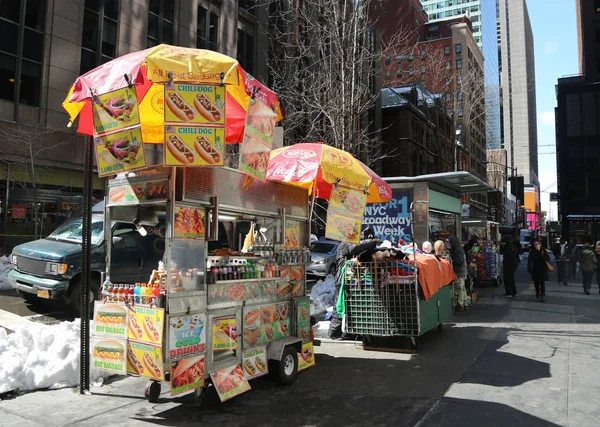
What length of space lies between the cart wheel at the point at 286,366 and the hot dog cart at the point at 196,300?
1 cm

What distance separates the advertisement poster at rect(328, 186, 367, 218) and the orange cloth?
1392 millimetres

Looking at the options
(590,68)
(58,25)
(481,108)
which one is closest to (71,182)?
(58,25)

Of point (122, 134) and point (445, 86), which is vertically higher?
point (445, 86)

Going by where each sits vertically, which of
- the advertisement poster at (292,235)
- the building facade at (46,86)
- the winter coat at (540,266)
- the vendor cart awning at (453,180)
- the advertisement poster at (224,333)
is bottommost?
the advertisement poster at (224,333)

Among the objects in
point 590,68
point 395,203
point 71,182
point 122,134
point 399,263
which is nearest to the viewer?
point 122,134

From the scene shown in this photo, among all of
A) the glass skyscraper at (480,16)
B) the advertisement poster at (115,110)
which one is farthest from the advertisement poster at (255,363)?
the glass skyscraper at (480,16)

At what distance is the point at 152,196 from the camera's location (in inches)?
187

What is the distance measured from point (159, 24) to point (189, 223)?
21.8m

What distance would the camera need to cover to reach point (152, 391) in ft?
16.1

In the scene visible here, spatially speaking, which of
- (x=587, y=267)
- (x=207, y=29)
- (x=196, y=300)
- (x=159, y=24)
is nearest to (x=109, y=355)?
(x=196, y=300)

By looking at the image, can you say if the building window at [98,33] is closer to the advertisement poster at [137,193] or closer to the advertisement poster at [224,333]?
the advertisement poster at [137,193]

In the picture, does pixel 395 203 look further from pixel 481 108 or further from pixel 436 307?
pixel 481 108

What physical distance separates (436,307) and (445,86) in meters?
18.4

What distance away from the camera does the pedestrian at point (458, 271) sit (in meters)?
11.2
